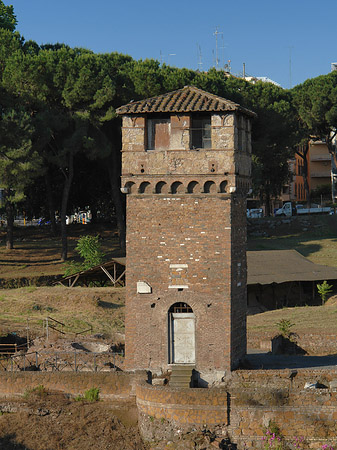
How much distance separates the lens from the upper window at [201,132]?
78.5ft

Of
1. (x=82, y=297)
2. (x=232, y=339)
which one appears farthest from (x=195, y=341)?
(x=82, y=297)

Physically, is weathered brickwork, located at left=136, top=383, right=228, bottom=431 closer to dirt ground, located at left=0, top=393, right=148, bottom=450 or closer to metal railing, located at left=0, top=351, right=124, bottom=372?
dirt ground, located at left=0, top=393, right=148, bottom=450

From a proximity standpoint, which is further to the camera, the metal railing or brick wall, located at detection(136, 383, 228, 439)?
the metal railing

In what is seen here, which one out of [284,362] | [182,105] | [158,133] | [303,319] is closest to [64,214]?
[303,319]

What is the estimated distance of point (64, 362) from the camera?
2614cm

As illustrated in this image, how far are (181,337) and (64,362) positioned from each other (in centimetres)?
489

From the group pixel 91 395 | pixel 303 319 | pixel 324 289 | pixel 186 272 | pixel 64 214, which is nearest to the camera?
pixel 91 395

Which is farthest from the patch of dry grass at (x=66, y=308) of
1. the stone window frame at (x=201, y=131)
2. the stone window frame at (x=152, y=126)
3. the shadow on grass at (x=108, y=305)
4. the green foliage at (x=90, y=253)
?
the stone window frame at (x=201, y=131)

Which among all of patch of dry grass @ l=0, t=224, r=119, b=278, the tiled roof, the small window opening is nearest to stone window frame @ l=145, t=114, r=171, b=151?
the tiled roof

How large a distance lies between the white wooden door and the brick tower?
0.03 m

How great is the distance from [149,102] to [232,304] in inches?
286

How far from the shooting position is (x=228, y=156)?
23.5 m

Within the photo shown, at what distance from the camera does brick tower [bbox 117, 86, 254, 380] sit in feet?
77.4

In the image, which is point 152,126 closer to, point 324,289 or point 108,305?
point 108,305
